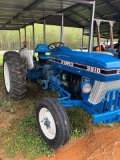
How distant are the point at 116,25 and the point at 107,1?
2.20 meters

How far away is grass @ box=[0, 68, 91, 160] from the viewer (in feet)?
8.49

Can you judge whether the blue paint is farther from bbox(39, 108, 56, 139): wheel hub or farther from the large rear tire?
the large rear tire

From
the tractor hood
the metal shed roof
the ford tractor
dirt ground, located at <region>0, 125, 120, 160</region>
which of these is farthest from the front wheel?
the metal shed roof

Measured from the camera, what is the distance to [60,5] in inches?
208

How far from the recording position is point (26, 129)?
310 centimetres

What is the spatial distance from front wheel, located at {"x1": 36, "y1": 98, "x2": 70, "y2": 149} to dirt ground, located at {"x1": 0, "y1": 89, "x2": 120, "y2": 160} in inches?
9.2

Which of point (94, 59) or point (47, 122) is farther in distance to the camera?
point (47, 122)

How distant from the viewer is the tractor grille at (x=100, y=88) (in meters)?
2.48

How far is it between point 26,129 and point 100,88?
1462 millimetres

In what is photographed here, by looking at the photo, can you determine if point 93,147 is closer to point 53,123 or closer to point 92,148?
point 92,148

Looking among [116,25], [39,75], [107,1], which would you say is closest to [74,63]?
[39,75]

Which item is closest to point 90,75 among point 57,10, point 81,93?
point 81,93

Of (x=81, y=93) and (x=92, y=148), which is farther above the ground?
(x=81, y=93)

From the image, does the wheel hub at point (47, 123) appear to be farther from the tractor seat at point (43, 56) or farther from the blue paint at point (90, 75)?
the tractor seat at point (43, 56)
